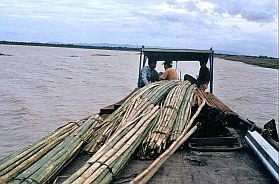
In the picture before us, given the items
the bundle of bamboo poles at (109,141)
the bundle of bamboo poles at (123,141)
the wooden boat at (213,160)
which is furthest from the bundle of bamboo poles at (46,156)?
the bundle of bamboo poles at (123,141)

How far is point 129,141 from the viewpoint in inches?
196

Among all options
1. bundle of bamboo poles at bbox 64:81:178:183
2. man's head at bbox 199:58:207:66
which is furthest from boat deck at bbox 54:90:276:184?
man's head at bbox 199:58:207:66

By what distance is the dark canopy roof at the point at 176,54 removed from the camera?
11.9 meters

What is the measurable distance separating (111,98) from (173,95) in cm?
1293

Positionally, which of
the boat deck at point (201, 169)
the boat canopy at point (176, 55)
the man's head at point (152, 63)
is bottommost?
the boat deck at point (201, 169)

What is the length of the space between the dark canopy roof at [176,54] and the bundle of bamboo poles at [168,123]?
402cm

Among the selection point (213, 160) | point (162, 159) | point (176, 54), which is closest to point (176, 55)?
point (176, 54)

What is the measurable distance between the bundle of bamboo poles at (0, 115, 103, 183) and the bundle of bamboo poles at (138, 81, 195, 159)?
96 cm

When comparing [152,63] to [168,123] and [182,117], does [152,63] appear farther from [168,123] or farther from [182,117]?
[168,123]

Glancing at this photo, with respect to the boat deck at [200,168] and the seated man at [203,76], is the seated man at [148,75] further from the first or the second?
the boat deck at [200,168]

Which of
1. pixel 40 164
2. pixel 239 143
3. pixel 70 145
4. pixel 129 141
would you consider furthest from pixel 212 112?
pixel 40 164

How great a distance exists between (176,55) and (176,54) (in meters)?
0.15

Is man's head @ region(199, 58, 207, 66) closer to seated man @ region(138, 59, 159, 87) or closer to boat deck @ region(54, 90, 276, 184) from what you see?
seated man @ region(138, 59, 159, 87)

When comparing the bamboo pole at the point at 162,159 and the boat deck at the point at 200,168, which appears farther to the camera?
the boat deck at the point at 200,168
